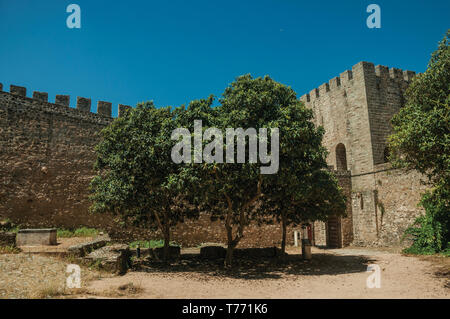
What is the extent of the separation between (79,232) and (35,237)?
12.1 feet

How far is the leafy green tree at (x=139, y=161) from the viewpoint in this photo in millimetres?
11945

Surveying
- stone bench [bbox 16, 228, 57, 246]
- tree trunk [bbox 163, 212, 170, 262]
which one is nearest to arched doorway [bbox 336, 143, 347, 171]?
tree trunk [bbox 163, 212, 170, 262]

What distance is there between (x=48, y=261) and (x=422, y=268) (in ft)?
42.2

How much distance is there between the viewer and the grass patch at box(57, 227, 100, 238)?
1661 cm

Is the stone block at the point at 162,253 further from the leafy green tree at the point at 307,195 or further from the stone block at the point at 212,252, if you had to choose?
the leafy green tree at the point at 307,195

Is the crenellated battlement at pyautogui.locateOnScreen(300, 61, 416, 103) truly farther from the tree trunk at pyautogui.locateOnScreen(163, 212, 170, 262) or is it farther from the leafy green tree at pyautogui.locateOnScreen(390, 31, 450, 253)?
the tree trunk at pyautogui.locateOnScreen(163, 212, 170, 262)

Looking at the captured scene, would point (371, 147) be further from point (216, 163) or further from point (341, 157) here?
point (216, 163)

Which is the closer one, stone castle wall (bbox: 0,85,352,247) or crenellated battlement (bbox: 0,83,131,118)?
stone castle wall (bbox: 0,85,352,247)

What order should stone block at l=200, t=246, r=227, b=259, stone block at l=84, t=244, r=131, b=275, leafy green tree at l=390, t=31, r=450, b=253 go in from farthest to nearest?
stone block at l=200, t=246, r=227, b=259
stone block at l=84, t=244, r=131, b=275
leafy green tree at l=390, t=31, r=450, b=253

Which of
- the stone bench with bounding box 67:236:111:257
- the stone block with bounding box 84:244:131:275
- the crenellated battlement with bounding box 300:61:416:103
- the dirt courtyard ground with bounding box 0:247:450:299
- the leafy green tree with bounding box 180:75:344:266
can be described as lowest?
the dirt courtyard ground with bounding box 0:247:450:299

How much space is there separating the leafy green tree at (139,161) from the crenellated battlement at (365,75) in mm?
15194

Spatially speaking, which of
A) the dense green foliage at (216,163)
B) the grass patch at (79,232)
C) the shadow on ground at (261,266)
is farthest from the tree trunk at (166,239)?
the grass patch at (79,232)

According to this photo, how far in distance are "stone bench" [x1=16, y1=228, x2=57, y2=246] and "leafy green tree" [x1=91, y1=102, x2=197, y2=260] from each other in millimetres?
2511

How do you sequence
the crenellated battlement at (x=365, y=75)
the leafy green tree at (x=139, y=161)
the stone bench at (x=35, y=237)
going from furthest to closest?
the crenellated battlement at (x=365, y=75), the stone bench at (x=35, y=237), the leafy green tree at (x=139, y=161)
